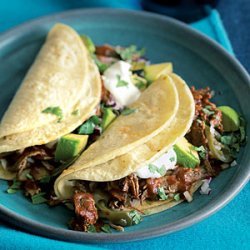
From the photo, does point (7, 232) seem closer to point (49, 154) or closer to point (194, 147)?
point (49, 154)

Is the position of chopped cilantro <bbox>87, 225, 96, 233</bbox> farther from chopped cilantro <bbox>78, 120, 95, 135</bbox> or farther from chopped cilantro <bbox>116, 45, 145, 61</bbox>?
chopped cilantro <bbox>116, 45, 145, 61</bbox>

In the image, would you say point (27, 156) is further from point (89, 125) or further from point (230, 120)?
point (230, 120)

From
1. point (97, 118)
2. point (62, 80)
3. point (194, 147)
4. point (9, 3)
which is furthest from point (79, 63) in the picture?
point (9, 3)

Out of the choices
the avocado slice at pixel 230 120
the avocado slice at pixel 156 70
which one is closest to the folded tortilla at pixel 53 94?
the avocado slice at pixel 156 70

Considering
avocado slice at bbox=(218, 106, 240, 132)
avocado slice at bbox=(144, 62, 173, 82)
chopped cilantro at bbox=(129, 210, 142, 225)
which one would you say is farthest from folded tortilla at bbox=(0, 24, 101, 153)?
avocado slice at bbox=(218, 106, 240, 132)

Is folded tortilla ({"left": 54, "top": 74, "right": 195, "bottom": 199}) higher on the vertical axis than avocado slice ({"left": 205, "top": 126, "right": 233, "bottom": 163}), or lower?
higher

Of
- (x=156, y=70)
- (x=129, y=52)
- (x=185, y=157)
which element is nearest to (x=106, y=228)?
(x=185, y=157)

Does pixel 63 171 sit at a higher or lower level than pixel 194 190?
higher
